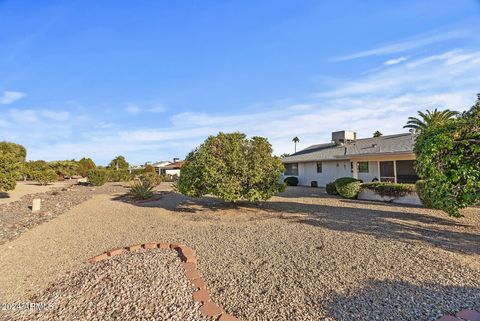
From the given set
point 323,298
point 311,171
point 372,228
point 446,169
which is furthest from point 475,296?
point 311,171

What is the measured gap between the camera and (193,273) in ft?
15.5

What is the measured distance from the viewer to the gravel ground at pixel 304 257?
3.60 meters

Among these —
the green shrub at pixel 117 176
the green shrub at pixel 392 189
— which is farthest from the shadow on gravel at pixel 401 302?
the green shrub at pixel 117 176

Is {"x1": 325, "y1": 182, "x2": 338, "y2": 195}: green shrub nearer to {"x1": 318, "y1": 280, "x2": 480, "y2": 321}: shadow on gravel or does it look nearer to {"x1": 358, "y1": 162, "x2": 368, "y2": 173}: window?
{"x1": 358, "y1": 162, "x2": 368, "y2": 173}: window

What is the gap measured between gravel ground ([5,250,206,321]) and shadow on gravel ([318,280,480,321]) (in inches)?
72.1

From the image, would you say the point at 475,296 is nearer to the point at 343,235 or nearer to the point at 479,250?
the point at 479,250

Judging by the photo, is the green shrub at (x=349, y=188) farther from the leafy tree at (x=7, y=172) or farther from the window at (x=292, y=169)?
the leafy tree at (x=7, y=172)

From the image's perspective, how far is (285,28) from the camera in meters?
10.4

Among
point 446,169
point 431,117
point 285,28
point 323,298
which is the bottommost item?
point 323,298

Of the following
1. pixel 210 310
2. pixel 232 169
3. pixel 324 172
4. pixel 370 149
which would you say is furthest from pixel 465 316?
pixel 324 172

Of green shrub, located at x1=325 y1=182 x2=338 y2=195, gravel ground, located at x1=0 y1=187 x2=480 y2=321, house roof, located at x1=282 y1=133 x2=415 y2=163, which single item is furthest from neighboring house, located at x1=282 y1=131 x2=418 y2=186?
gravel ground, located at x1=0 y1=187 x2=480 y2=321

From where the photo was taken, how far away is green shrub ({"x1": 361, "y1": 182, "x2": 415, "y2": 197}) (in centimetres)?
1309

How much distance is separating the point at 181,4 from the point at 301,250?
9.37 metres

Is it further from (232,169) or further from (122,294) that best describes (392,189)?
(122,294)
